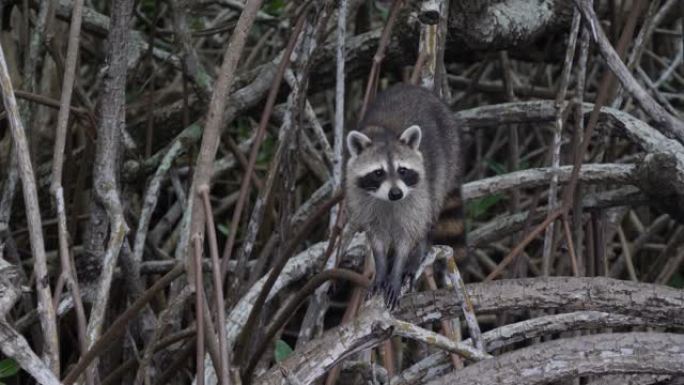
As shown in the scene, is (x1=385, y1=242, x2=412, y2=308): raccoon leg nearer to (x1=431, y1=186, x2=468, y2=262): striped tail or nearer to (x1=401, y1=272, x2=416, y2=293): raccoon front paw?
(x1=401, y1=272, x2=416, y2=293): raccoon front paw

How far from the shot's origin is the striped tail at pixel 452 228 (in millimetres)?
5230

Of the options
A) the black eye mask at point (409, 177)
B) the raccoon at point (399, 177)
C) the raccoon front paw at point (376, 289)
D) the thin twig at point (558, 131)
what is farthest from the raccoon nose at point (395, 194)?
the thin twig at point (558, 131)

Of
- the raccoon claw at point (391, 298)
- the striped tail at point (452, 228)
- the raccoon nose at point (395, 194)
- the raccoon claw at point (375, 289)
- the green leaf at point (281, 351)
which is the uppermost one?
the raccoon nose at point (395, 194)

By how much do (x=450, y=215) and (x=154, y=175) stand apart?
1457 millimetres

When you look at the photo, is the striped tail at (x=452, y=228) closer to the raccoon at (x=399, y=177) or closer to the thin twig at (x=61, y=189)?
the raccoon at (x=399, y=177)

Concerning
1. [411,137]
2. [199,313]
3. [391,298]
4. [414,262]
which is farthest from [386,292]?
[199,313]

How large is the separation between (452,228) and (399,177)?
584mm

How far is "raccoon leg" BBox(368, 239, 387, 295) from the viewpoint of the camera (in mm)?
4285

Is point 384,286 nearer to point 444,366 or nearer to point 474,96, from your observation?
point 444,366

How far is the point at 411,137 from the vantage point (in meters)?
4.74

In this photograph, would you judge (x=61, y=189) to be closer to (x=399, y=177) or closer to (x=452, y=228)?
(x=399, y=177)

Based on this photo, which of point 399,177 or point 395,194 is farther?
point 399,177

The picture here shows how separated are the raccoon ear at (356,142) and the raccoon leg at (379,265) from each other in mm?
369

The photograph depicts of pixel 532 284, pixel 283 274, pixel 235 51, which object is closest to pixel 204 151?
pixel 235 51
